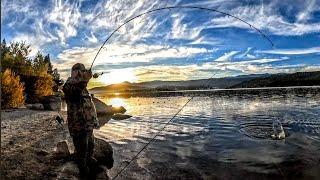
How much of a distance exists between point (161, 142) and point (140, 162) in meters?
5.84

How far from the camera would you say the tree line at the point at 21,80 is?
135 feet

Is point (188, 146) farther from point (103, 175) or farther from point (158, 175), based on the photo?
point (103, 175)

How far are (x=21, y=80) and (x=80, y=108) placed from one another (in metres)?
44.7

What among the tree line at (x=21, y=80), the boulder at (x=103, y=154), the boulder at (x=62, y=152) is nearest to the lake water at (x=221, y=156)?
the boulder at (x=103, y=154)

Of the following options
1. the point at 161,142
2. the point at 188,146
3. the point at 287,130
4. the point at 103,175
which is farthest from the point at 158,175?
the point at 287,130

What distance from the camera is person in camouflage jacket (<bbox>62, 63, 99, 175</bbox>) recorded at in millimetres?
10430

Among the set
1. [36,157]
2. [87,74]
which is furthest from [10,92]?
[87,74]

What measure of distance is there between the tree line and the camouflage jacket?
24.4 meters

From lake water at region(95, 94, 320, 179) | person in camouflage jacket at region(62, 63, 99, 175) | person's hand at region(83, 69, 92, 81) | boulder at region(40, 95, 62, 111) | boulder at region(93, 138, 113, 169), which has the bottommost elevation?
lake water at region(95, 94, 320, 179)

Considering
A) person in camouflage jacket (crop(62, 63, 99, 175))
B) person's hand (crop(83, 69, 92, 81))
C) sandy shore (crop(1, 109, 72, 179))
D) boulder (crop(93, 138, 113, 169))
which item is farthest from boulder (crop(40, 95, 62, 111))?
person's hand (crop(83, 69, 92, 81))

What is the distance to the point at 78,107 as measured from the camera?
10562 mm

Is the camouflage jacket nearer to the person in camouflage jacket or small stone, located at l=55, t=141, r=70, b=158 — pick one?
the person in camouflage jacket

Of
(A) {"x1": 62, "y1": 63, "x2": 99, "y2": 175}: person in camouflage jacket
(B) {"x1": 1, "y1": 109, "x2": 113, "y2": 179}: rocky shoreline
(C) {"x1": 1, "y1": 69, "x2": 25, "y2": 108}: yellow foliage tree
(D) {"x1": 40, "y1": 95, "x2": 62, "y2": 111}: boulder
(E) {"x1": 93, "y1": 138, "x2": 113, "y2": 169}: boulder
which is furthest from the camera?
(D) {"x1": 40, "y1": 95, "x2": 62, "y2": 111}: boulder

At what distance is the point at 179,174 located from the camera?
13.0 metres
